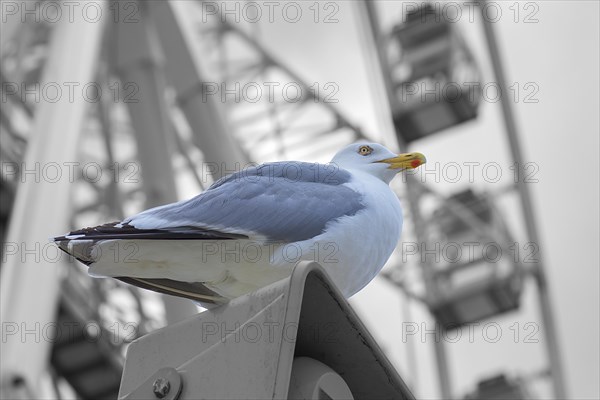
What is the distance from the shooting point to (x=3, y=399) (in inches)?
161

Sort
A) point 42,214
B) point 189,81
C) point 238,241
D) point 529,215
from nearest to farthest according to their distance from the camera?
1. point 238,241
2. point 42,214
3. point 189,81
4. point 529,215

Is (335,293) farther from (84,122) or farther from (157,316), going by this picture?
(157,316)

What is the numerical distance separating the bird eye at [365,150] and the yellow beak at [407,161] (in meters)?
0.07

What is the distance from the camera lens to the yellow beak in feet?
8.72

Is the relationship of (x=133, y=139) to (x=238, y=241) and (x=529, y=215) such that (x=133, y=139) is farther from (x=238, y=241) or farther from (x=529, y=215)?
(x=529, y=215)

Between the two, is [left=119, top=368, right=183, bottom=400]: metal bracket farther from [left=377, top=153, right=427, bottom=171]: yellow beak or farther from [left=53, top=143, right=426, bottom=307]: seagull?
[left=377, top=153, right=427, bottom=171]: yellow beak

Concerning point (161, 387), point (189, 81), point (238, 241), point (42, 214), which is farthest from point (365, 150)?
point (189, 81)

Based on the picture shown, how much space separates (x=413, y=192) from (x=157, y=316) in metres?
4.90

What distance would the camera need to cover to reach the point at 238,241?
2.28 m

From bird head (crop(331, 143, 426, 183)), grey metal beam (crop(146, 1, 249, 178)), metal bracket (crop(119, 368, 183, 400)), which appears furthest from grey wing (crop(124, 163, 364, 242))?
grey metal beam (crop(146, 1, 249, 178))

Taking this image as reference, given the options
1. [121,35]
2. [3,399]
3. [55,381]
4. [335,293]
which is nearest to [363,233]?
[335,293]

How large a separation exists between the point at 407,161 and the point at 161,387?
→ 3.78 ft

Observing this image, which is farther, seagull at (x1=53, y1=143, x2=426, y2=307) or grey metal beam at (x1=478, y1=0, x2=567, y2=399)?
grey metal beam at (x1=478, y1=0, x2=567, y2=399)

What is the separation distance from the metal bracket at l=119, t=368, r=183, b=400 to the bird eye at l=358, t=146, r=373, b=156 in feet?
3.79
